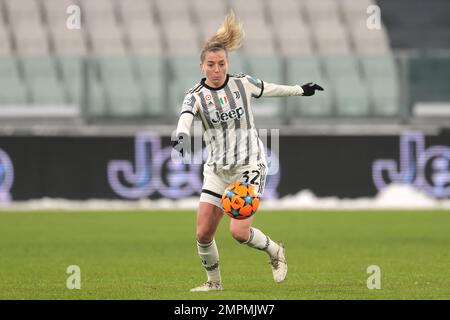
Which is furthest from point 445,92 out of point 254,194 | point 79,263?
point 254,194

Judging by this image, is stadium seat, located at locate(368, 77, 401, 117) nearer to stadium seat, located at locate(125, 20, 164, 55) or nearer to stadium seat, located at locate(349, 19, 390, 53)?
stadium seat, located at locate(349, 19, 390, 53)

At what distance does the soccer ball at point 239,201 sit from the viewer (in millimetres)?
8719

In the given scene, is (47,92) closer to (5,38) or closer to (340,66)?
(340,66)

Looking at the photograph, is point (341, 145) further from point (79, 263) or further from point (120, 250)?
point (79, 263)

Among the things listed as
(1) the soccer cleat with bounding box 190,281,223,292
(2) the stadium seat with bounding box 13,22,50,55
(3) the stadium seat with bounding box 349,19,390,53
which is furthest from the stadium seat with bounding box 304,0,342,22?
(1) the soccer cleat with bounding box 190,281,223,292

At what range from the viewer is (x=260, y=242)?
9156mm

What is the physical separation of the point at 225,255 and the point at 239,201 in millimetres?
4216

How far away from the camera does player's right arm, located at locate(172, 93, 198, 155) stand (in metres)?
8.39

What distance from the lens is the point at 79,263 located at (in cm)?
1182

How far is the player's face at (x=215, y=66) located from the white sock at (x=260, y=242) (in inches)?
47.6

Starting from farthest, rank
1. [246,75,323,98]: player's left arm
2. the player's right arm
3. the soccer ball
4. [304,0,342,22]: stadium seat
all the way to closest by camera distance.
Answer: [304,0,342,22]: stadium seat → [246,75,323,98]: player's left arm → the soccer ball → the player's right arm

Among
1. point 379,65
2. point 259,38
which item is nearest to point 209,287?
point 379,65
